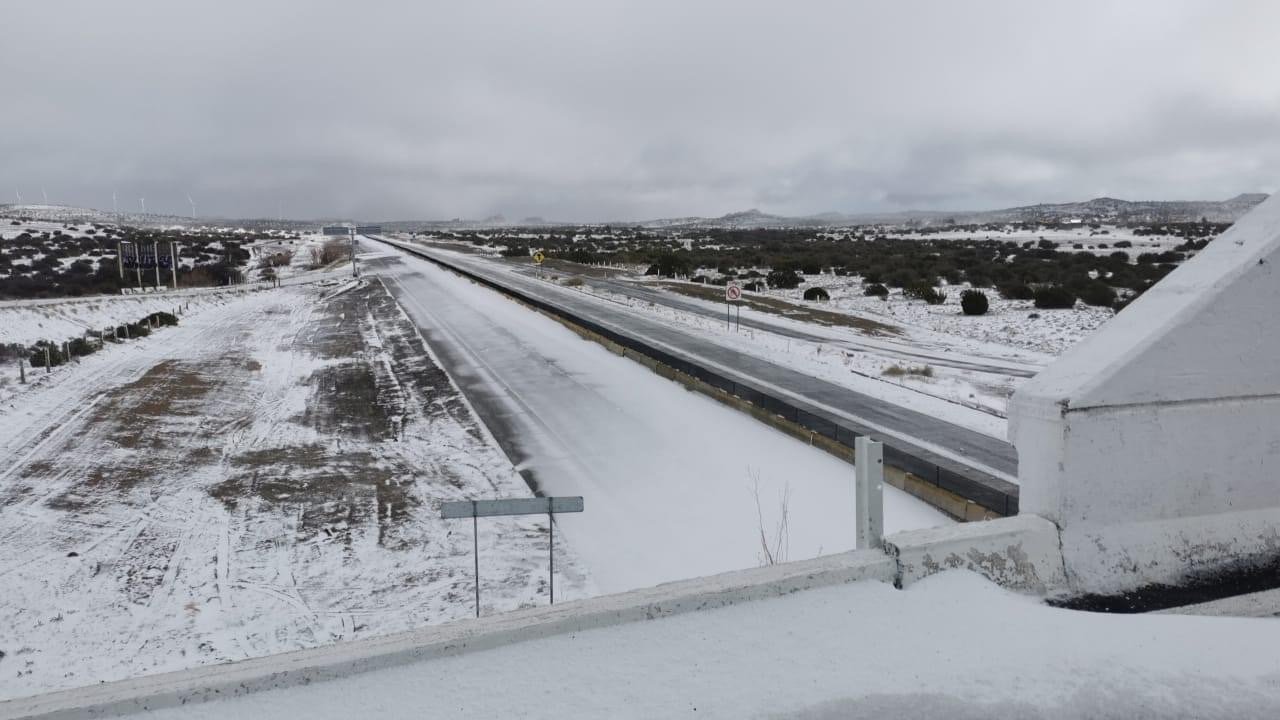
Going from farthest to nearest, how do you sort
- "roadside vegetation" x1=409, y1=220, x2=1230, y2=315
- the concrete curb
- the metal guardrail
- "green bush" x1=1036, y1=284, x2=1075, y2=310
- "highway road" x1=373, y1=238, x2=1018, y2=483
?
"roadside vegetation" x1=409, y1=220, x2=1230, y2=315, "green bush" x1=1036, y1=284, x2=1075, y2=310, "highway road" x1=373, y1=238, x2=1018, y2=483, the metal guardrail, the concrete curb

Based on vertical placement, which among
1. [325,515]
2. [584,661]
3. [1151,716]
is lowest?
[325,515]

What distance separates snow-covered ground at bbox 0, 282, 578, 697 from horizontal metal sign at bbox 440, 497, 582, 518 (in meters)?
2.94

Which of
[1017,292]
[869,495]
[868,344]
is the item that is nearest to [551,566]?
[869,495]

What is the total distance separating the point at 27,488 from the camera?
547 inches

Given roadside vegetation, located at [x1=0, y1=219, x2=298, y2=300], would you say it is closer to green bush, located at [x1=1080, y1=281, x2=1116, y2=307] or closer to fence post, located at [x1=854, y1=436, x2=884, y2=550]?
fence post, located at [x1=854, y1=436, x2=884, y2=550]

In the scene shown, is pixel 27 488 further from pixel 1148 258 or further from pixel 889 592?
pixel 1148 258

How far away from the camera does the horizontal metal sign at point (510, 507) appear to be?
6.52 m

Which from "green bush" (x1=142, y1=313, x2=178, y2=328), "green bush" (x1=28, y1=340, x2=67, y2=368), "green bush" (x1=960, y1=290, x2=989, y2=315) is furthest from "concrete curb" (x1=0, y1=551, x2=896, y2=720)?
"green bush" (x1=960, y1=290, x2=989, y2=315)

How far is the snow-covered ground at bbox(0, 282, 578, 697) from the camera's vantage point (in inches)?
354

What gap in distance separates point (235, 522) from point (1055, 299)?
38301mm

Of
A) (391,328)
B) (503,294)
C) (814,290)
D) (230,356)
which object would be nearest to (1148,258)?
(814,290)

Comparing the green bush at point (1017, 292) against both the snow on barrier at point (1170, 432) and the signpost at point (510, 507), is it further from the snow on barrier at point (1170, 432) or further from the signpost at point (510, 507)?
the signpost at point (510, 507)

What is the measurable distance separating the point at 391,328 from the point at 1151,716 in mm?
33805

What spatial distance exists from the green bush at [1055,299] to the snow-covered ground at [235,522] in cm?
3014
